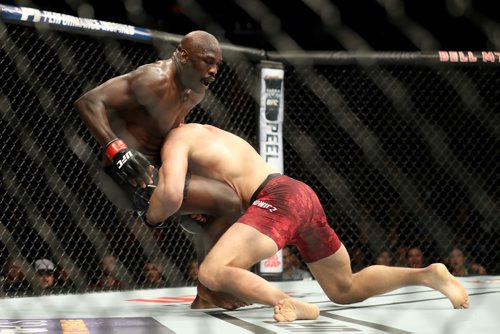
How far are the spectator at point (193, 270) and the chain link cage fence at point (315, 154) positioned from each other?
5 cm

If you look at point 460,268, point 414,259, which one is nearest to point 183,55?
point 460,268

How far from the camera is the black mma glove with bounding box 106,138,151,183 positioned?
7.84 ft

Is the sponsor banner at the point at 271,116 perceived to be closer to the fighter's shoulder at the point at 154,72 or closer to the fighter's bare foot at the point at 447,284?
the fighter's shoulder at the point at 154,72

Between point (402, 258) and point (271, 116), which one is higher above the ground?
point (271, 116)

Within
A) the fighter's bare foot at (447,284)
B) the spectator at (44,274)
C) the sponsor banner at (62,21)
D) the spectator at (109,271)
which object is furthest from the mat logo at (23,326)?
the spectator at (109,271)

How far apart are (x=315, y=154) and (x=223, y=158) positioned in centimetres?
286

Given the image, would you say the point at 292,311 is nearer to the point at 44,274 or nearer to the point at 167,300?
the point at 167,300

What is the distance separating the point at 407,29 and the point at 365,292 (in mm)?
3811

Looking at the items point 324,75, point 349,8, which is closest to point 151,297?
point 324,75

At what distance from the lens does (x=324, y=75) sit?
5.36m

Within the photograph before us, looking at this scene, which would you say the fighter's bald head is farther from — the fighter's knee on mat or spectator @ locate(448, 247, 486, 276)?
spectator @ locate(448, 247, 486, 276)

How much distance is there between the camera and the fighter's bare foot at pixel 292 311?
6.42ft

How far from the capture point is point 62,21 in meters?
3.13

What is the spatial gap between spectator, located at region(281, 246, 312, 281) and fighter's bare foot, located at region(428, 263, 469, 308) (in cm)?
170
